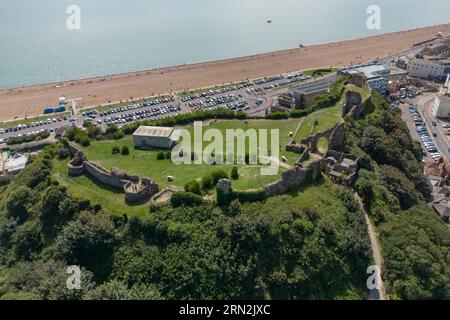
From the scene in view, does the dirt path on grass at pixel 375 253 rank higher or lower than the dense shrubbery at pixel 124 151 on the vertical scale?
lower

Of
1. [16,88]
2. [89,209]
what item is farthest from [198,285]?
[16,88]

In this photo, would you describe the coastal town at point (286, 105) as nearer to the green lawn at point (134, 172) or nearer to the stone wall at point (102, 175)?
the green lawn at point (134, 172)

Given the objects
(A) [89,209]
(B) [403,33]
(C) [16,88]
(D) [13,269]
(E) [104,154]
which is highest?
(B) [403,33]

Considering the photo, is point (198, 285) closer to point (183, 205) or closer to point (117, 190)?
point (183, 205)

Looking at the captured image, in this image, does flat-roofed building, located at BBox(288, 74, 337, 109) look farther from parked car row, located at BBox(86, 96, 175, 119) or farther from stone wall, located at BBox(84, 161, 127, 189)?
stone wall, located at BBox(84, 161, 127, 189)

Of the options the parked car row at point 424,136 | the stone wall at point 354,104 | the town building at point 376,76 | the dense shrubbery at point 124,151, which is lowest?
the parked car row at point 424,136

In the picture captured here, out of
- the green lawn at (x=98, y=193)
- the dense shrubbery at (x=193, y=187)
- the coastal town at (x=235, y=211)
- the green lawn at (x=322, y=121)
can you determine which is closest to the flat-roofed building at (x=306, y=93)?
the coastal town at (x=235, y=211)
